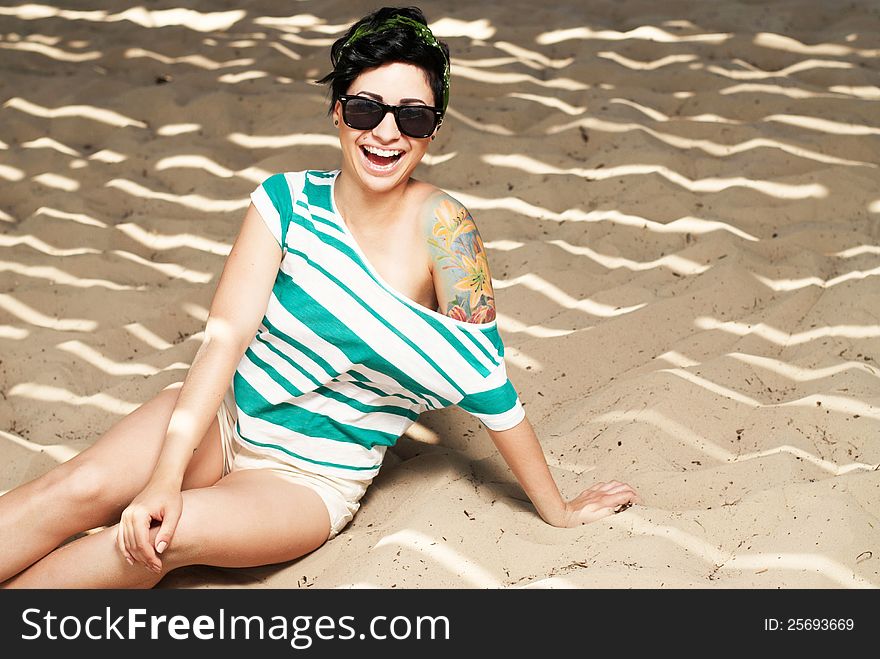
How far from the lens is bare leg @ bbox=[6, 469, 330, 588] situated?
172 centimetres

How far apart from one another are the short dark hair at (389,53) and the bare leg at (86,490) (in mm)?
746

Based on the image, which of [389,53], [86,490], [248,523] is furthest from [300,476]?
[389,53]

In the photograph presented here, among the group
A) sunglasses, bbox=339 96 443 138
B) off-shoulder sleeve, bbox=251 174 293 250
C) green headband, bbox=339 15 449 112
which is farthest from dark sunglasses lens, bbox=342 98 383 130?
off-shoulder sleeve, bbox=251 174 293 250

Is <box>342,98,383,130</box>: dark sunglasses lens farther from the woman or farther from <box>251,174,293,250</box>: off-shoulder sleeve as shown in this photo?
<box>251,174,293,250</box>: off-shoulder sleeve

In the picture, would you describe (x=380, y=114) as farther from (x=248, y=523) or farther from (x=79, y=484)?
(x=79, y=484)

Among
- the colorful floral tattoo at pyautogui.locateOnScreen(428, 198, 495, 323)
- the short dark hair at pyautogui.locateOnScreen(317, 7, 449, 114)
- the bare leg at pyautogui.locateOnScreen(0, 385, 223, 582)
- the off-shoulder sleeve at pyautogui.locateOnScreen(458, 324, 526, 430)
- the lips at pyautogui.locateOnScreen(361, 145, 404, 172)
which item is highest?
the short dark hair at pyautogui.locateOnScreen(317, 7, 449, 114)

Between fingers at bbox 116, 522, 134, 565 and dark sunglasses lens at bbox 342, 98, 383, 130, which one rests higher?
dark sunglasses lens at bbox 342, 98, 383, 130

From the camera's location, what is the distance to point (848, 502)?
1837mm

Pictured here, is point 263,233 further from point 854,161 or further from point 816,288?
point 854,161

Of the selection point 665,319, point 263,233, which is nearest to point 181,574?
point 263,233

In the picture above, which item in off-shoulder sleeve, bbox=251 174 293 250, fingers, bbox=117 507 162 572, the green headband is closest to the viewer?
fingers, bbox=117 507 162 572

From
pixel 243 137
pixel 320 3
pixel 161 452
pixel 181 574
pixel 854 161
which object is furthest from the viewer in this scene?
pixel 320 3

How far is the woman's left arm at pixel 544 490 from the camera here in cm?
189

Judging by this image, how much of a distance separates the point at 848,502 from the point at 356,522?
1.00 m
